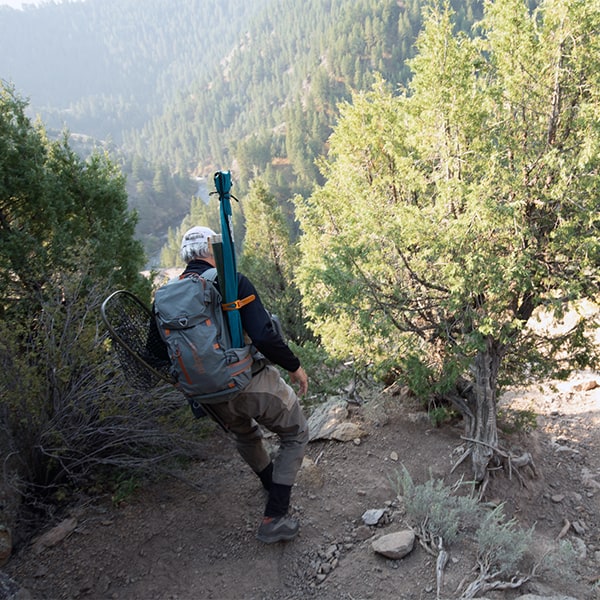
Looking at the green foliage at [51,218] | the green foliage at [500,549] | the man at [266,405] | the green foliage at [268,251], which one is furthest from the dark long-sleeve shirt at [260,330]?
the green foliage at [268,251]

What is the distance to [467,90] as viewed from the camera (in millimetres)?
4250

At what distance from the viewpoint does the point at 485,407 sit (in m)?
5.14

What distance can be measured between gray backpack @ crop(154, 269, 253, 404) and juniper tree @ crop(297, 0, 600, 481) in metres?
1.85

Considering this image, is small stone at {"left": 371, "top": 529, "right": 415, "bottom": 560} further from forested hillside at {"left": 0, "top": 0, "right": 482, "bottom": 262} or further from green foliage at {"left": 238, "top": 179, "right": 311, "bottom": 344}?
forested hillside at {"left": 0, "top": 0, "right": 482, "bottom": 262}

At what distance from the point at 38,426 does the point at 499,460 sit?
471 centimetres

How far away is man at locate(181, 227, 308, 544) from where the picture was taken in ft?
10.1

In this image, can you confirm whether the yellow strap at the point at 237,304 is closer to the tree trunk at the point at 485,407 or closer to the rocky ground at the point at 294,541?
the rocky ground at the point at 294,541

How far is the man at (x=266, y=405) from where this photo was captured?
3.06 meters

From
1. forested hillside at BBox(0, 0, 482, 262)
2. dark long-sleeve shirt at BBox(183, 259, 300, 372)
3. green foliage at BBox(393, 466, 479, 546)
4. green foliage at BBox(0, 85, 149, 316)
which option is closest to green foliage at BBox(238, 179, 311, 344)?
green foliage at BBox(0, 85, 149, 316)

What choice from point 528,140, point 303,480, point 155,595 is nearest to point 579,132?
point 528,140

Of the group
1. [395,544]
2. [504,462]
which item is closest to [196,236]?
[395,544]

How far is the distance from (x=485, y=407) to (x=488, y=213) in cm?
231

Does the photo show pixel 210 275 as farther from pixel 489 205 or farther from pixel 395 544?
pixel 489 205

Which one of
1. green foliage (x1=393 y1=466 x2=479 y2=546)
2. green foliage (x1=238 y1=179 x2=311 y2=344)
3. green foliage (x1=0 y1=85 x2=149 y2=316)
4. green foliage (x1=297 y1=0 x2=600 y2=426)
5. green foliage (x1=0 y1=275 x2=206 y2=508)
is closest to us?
green foliage (x1=393 y1=466 x2=479 y2=546)
